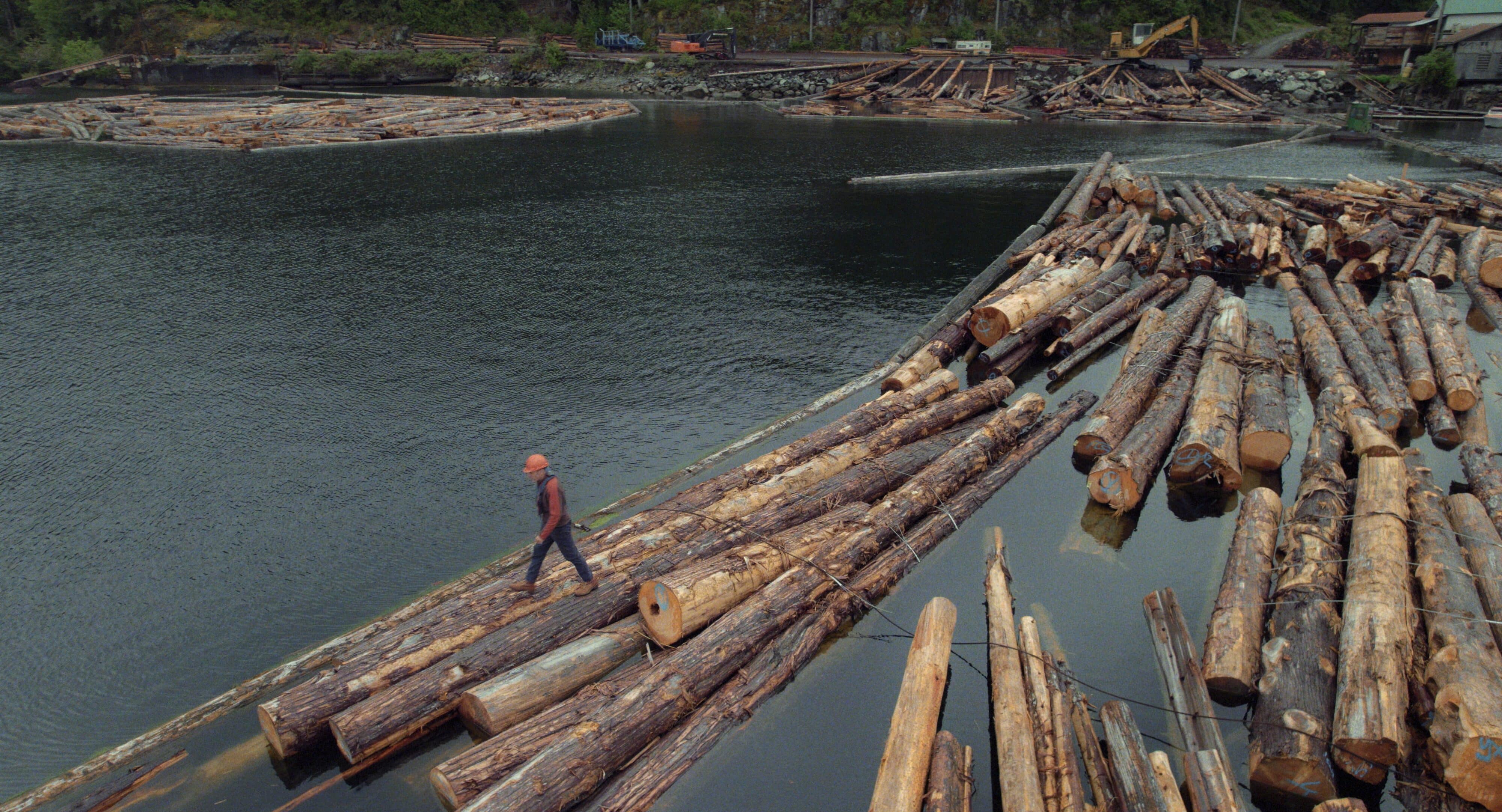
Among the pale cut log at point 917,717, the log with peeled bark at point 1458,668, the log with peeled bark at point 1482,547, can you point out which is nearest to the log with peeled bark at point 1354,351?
the log with peeled bark at point 1482,547

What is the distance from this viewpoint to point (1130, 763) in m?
9.20

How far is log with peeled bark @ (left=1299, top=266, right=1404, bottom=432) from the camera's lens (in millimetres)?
17234

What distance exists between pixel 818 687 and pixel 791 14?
101830 mm

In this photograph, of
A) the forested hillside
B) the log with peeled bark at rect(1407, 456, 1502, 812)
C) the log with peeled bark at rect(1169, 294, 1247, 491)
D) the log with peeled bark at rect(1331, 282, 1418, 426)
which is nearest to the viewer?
the log with peeled bark at rect(1407, 456, 1502, 812)

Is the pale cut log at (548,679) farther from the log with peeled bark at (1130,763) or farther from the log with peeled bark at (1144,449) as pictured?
the log with peeled bark at (1144,449)

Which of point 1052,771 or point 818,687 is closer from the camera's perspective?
point 1052,771

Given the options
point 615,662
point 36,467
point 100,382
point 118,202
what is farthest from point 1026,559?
point 118,202

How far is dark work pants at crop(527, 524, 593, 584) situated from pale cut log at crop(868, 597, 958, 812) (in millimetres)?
5023

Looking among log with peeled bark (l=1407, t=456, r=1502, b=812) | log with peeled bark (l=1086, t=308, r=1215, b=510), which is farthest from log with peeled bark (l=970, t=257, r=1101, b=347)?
log with peeled bark (l=1407, t=456, r=1502, b=812)

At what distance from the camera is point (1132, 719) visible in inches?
391

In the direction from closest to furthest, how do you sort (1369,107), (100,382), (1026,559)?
(1026,559)
(100,382)
(1369,107)

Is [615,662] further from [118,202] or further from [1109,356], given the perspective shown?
[118,202]

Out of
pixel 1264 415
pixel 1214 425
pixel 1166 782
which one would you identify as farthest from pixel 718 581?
pixel 1264 415

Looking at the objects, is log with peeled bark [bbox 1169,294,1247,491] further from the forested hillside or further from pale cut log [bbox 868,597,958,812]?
the forested hillside
